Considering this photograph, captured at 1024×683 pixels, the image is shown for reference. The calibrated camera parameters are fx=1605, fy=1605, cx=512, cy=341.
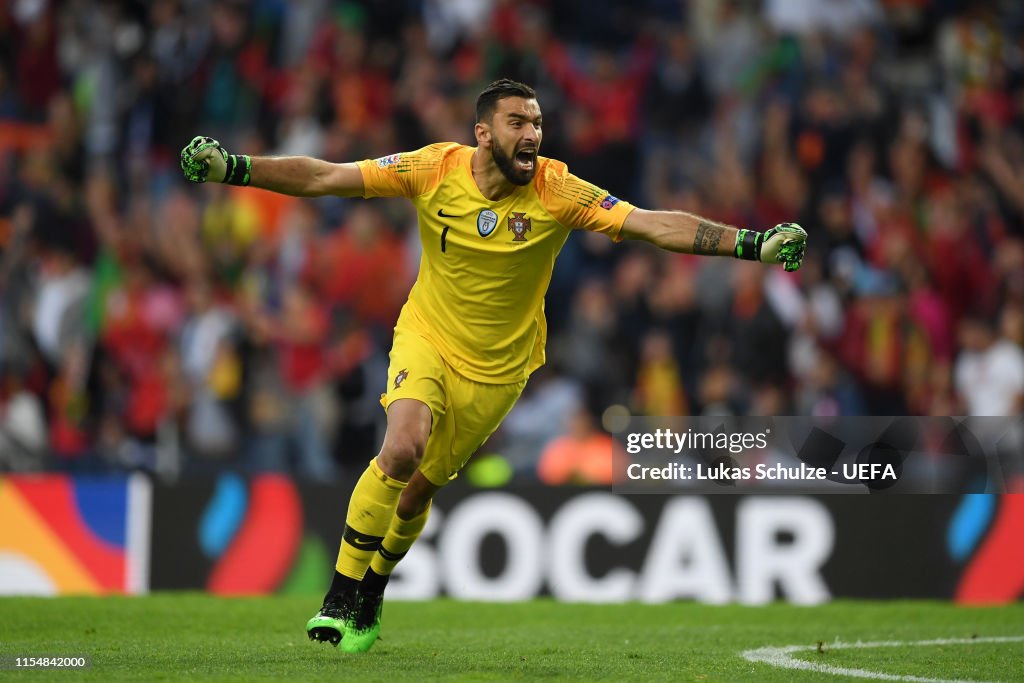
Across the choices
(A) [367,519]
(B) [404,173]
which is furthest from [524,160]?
(A) [367,519]

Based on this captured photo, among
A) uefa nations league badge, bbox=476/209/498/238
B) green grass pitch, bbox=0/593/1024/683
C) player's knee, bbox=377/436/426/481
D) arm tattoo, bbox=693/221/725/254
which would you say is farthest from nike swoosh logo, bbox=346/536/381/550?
arm tattoo, bbox=693/221/725/254

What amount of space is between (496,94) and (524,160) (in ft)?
1.29

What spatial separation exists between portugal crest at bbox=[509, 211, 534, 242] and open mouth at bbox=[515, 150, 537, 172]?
0.80ft

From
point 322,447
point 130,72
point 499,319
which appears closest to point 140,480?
point 322,447

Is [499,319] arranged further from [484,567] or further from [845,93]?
[845,93]

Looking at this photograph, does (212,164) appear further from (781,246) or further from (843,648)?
(843,648)

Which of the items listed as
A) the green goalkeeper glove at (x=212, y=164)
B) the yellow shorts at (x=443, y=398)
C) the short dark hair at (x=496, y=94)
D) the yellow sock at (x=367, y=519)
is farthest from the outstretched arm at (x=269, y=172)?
the yellow sock at (x=367, y=519)

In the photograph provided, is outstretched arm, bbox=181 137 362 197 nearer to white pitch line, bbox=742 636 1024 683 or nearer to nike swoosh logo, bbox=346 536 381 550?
nike swoosh logo, bbox=346 536 381 550

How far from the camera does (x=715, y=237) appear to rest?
24.5ft

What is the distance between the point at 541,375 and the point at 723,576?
9.53ft

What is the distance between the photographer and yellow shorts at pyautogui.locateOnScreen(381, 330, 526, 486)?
Result: 25.5 ft

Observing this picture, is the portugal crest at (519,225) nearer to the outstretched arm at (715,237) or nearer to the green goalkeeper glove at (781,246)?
the outstretched arm at (715,237)

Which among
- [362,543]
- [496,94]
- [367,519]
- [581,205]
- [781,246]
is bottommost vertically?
[362,543]

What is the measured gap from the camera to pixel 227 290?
50.3ft
